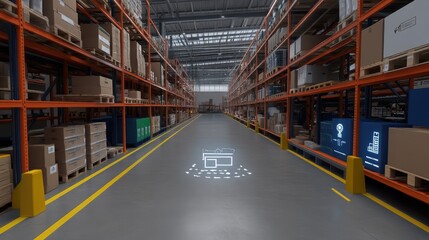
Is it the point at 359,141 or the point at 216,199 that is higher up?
the point at 359,141

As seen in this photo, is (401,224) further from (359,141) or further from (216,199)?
(216,199)

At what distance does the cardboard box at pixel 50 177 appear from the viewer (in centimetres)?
341

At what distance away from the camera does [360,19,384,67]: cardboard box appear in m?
3.19

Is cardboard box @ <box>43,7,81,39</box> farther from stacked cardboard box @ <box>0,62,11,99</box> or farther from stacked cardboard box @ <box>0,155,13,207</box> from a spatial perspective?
stacked cardboard box @ <box>0,155,13,207</box>

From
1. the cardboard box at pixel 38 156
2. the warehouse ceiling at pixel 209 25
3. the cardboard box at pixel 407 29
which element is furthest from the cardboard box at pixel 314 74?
the warehouse ceiling at pixel 209 25

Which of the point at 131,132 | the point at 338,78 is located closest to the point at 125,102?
the point at 131,132

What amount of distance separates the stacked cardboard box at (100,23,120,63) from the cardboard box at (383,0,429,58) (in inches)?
214

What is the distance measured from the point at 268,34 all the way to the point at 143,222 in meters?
8.73

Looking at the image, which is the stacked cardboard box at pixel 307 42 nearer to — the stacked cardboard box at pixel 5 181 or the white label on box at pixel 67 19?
the white label on box at pixel 67 19

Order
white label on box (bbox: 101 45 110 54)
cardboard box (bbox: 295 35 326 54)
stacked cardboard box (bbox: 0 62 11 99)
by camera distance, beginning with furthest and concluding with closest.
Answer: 1. cardboard box (bbox: 295 35 326 54)
2. white label on box (bbox: 101 45 110 54)
3. stacked cardboard box (bbox: 0 62 11 99)

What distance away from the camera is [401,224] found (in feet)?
8.27

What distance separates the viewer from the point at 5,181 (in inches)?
113

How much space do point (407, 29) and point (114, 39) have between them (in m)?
5.71

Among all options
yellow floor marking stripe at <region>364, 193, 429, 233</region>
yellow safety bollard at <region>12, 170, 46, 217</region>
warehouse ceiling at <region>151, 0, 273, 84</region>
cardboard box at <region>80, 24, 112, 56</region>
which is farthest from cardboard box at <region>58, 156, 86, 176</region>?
warehouse ceiling at <region>151, 0, 273, 84</region>
